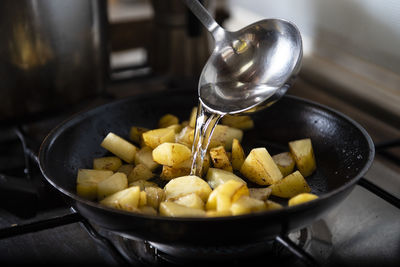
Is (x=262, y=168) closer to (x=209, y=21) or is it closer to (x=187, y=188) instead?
(x=187, y=188)

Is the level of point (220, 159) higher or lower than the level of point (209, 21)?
lower

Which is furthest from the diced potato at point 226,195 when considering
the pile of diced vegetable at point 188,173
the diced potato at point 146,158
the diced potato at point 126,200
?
the diced potato at point 146,158

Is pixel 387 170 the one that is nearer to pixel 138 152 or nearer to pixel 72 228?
pixel 138 152

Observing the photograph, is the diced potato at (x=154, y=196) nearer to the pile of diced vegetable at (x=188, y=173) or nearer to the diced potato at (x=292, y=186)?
the pile of diced vegetable at (x=188, y=173)

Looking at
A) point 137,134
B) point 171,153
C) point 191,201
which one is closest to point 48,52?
point 137,134

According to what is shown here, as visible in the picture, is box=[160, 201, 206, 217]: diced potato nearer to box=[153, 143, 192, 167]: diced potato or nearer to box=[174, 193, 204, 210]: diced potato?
box=[174, 193, 204, 210]: diced potato

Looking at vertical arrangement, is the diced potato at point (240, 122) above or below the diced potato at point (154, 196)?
below

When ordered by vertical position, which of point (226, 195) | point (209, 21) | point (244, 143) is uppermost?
point (209, 21)
